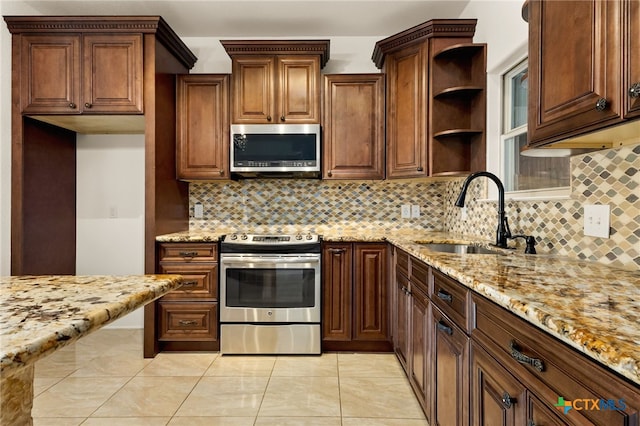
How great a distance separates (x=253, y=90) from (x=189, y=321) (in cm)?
195

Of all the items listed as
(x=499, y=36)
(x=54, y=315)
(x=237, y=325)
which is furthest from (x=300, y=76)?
(x=54, y=315)

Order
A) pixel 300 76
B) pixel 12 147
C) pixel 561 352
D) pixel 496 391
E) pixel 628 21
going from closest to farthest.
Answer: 1. pixel 561 352
2. pixel 628 21
3. pixel 496 391
4. pixel 12 147
5. pixel 300 76

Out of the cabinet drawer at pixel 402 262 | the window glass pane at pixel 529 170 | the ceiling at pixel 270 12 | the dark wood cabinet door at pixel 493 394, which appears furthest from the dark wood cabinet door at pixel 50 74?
the window glass pane at pixel 529 170

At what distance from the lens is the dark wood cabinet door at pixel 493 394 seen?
89 cm

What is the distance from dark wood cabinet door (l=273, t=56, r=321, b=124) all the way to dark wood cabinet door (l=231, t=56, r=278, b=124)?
0.22 feet

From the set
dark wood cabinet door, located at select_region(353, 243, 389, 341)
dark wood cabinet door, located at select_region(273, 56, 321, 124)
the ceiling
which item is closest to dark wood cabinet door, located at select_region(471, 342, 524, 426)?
dark wood cabinet door, located at select_region(353, 243, 389, 341)

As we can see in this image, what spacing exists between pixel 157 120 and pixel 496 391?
2723 millimetres

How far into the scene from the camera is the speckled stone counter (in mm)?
597

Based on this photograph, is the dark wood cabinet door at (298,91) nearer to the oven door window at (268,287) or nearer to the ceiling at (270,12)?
the ceiling at (270,12)

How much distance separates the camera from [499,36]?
230 centimetres

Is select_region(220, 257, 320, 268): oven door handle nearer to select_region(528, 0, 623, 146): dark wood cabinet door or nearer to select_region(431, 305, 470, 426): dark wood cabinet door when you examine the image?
select_region(431, 305, 470, 426): dark wood cabinet door

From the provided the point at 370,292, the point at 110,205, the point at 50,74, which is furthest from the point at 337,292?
the point at 50,74

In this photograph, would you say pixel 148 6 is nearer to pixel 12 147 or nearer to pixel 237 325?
pixel 12 147

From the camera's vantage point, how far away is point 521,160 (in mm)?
2242
